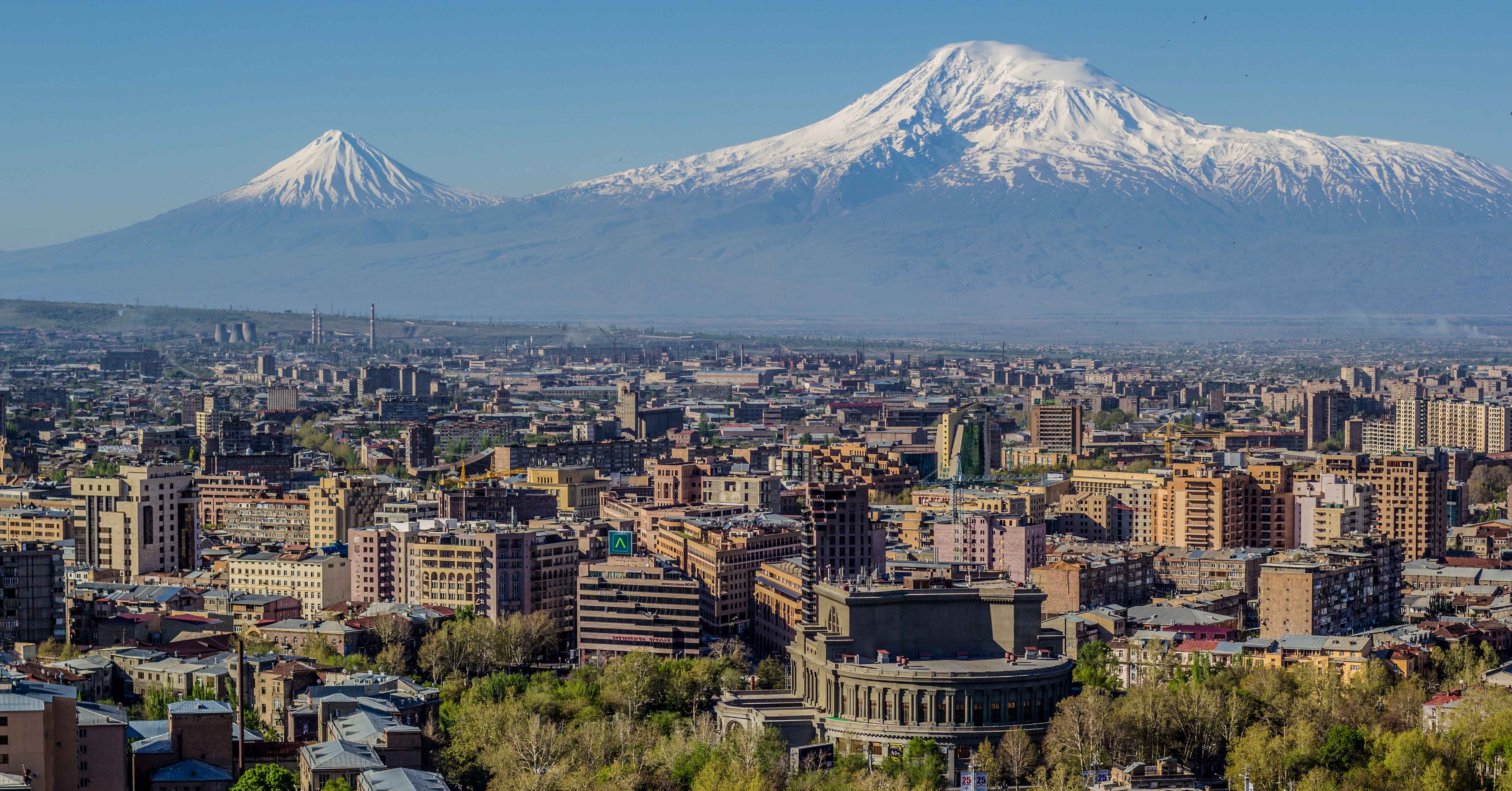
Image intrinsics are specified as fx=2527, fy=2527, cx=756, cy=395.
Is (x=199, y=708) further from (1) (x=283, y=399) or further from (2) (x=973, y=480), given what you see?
(1) (x=283, y=399)

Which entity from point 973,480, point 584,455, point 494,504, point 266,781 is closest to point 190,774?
point 266,781

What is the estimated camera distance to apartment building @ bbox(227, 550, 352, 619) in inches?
2707

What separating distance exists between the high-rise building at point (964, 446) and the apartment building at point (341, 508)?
2877cm

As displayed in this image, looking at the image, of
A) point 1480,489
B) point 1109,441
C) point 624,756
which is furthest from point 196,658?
point 1109,441

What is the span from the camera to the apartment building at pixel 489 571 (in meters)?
64.1

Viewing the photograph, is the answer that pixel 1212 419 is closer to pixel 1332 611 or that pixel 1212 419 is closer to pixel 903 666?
pixel 1332 611

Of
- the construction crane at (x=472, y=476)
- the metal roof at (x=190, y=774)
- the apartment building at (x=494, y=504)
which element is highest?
the apartment building at (x=494, y=504)

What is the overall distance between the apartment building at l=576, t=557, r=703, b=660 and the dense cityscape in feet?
0.25

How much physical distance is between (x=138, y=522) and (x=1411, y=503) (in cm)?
4039

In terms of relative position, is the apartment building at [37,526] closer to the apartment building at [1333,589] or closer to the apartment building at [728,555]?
the apartment building at [728,555]

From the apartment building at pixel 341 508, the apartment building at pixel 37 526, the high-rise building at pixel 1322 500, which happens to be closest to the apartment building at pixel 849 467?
the high-rise building at pixel 1322 500

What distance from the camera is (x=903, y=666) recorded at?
162 ft

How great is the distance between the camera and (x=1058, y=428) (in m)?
125

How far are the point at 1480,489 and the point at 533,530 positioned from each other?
51609 millimetres
